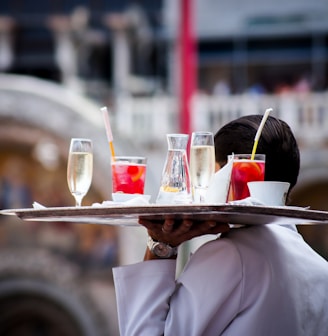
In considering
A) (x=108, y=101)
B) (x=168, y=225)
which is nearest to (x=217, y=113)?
(x=108, y=101)

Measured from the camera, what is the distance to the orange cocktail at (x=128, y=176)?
2.23 m

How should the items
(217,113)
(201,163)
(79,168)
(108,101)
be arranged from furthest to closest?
(108,101) < (217,113) < (79,168) < (201,163)

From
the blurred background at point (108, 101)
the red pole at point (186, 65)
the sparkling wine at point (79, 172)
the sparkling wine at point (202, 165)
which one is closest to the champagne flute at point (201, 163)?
the sparkling wine at point (202, 165)

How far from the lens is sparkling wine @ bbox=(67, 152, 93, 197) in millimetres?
2330

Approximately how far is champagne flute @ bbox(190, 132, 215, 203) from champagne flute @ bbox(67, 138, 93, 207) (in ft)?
0.84

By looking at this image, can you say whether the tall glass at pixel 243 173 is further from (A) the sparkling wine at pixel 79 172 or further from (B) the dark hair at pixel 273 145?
(A) the sparkling wine at pixel 79 172

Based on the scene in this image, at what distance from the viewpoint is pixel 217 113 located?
11.4 metres

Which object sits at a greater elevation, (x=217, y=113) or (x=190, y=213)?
(x=217, y=113)

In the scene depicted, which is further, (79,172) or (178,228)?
(79,172)

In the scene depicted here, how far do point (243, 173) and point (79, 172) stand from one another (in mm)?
432

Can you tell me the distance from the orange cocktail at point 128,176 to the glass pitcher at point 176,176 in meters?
0.07

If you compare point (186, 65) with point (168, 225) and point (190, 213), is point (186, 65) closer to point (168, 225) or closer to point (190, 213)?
point (168, 225)

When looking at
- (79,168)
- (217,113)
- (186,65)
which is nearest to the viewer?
(79,168)

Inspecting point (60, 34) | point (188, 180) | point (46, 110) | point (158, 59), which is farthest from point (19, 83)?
point (188, 180)
